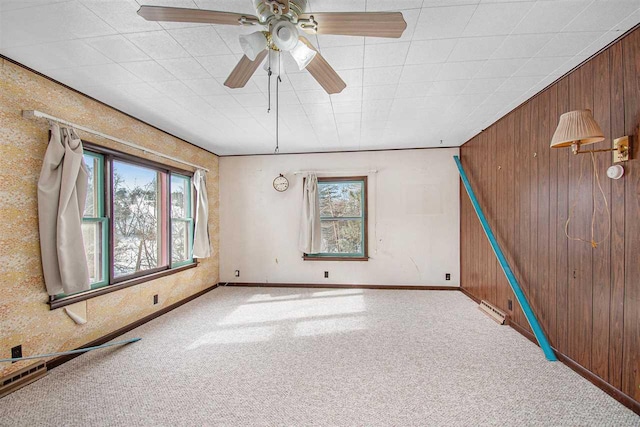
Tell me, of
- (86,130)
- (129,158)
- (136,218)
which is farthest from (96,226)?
(86,130)

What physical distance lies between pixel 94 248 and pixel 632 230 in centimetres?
432

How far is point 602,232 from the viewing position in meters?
1.92

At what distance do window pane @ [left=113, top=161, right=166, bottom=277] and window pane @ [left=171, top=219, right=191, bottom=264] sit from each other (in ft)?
0.84

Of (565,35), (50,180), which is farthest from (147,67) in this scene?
(565,35)

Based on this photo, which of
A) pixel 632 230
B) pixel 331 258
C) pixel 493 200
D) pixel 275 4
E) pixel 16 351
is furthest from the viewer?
pixel 331 258

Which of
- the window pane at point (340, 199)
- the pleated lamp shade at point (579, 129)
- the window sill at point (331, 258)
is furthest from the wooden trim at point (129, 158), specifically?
the pleated lamp shade at point (579, 129)

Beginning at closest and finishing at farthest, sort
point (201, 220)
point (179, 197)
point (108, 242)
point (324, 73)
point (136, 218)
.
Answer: point (324, 73), point (108, 242), point (136, 218), point (179, 197), point (201, 220)

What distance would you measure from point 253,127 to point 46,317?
106 inches

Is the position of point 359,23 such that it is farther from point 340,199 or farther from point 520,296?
point 340,199

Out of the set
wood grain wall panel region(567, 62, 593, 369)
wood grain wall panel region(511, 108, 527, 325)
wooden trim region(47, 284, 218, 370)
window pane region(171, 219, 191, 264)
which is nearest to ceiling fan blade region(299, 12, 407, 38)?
wood grain wall panel region(567, 62, 593, 369)

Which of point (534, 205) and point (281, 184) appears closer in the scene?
point (534, 205)

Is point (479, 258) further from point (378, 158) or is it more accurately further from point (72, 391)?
point (72, 391)

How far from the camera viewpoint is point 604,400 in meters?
1.81

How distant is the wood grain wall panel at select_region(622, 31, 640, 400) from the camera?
5.51 feet
